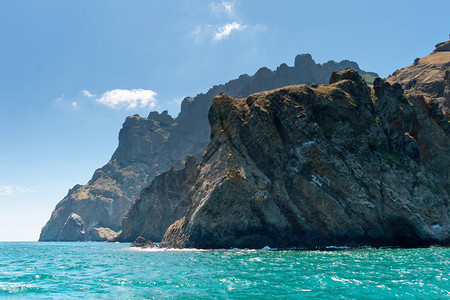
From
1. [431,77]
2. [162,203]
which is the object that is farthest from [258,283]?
[431,77]

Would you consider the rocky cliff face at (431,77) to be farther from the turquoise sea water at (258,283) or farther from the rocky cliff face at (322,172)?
the turquoise sea water at (258,283)

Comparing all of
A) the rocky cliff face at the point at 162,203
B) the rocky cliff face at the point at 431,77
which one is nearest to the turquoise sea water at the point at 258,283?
the rocky cliff face at the point at 431,77

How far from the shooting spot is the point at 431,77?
13438cm

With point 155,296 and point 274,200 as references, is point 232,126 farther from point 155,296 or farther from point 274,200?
point 155,296

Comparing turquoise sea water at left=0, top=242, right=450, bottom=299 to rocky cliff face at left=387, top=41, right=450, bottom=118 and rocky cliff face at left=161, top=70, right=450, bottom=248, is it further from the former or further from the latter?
rocky cliff face at left=387, top=41, right=450, bottom=118

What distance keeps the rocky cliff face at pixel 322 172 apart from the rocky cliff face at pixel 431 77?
23537 millimetres

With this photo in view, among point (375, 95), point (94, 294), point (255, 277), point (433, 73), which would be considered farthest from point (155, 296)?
point (433, 73)

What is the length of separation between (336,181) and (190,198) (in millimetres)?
30057

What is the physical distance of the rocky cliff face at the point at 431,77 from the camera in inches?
4209

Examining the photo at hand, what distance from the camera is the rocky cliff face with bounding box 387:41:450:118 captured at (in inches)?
4209

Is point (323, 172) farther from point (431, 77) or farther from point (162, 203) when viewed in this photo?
point (431, 77)

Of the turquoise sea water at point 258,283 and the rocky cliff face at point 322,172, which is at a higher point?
the rocky cliff face at point 322,172

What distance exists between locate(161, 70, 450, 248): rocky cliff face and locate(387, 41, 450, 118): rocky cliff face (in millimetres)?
23537

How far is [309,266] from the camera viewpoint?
2944 centimetres
